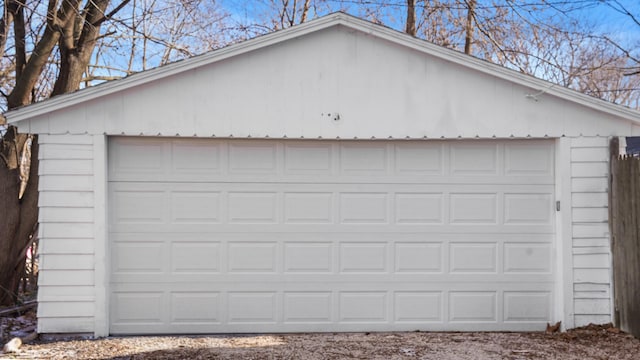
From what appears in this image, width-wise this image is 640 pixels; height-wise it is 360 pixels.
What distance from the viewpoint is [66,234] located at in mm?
7164

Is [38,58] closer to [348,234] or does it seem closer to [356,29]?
[356,29]

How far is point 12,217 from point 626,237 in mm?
7567

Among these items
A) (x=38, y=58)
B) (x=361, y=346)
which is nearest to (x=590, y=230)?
(x=361, y=346)

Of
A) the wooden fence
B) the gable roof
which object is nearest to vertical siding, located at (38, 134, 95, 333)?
the gable roof

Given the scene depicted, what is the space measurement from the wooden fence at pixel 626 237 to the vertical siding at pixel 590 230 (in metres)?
0.09

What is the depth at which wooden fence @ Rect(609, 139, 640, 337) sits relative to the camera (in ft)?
23.0

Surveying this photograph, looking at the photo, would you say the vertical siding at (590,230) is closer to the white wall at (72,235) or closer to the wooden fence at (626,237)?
the wooden fence at (626,237)

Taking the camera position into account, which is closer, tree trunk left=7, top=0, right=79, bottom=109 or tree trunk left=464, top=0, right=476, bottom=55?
tree trunk left=7, top=0, right=79, bottom=109

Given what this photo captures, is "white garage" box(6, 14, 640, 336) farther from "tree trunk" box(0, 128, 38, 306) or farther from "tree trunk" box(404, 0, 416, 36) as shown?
"tree trunk" box(404, 0, 416, 36)

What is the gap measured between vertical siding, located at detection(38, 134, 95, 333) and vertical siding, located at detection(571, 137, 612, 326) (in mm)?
5286

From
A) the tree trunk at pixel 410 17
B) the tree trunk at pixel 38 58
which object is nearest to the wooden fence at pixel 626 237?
the tree trunk at pixel 410 17

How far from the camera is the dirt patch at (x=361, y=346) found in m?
6.35

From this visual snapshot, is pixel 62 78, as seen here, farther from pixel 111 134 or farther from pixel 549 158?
pixel 549 158

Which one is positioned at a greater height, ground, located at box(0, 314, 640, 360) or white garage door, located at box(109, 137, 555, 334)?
white garage door, located at box(109, 137, 555, 334)
